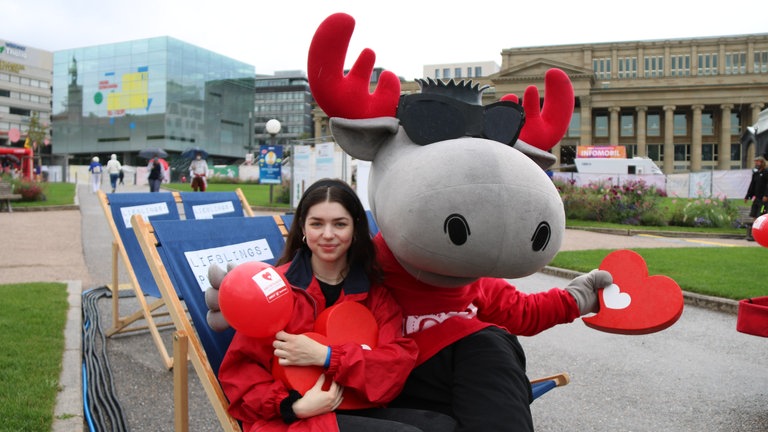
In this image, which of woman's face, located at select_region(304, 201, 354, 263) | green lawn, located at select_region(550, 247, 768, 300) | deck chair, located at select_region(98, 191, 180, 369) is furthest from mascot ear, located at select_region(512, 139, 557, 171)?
green lawn, located at select_region(550, 247, 768, 300)

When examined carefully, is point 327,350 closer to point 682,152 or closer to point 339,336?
point 339,336

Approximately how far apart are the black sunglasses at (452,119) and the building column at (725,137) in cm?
7181

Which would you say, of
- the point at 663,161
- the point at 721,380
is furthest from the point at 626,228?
the point at 663,161

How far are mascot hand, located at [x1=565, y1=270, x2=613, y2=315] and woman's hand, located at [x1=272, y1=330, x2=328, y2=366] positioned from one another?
3.72 ft

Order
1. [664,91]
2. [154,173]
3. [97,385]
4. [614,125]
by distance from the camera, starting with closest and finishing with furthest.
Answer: [97,385]
[154,173]
[664,91]
[614,125]

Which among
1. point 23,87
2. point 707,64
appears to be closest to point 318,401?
point 707,64

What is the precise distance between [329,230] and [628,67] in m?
76.9

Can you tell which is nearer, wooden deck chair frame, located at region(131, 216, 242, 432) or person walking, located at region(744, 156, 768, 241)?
wooden deck chair frame, located at region(131, 216, 242, 432)

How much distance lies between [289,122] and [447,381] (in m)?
124

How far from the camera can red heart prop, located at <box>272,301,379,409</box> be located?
6.06 ft

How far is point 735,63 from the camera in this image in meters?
66.9

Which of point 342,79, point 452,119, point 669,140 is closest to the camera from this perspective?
point 452,119

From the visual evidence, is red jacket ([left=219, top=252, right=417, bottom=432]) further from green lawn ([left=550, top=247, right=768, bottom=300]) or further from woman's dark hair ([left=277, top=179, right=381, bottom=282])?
green lawn ([left=550, top=247, right=768, bottom=300])

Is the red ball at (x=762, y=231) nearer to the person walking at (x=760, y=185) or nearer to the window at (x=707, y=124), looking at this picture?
the person walking at (x=760, y=185)
